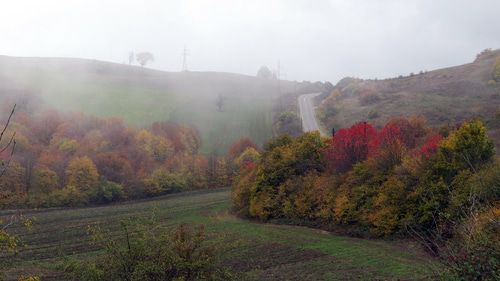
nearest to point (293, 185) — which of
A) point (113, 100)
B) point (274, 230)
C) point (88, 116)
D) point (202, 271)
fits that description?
point (274, 230)

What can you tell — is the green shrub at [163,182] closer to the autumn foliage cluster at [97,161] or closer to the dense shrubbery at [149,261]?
the autumn foliage cluster at [97,161]

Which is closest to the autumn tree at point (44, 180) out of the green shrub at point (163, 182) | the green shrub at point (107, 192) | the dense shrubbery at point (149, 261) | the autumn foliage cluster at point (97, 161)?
the autumn foliage cluster at point (97, 161)

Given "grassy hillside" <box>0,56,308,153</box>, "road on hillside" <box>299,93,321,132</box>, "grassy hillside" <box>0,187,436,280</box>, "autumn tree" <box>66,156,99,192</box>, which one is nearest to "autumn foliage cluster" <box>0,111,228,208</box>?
"autumn tree" <box>66,156,99,192</box>

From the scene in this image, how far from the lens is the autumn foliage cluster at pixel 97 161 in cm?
6919

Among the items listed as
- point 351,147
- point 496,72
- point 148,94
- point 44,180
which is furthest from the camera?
point 148,94

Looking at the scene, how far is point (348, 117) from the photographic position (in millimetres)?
89000

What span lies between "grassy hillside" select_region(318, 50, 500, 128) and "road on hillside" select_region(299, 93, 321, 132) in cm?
252

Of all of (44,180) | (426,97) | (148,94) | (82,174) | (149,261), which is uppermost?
(148,94)

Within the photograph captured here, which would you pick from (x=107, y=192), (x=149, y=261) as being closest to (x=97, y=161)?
(x=107, y=192)

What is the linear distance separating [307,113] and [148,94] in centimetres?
5103

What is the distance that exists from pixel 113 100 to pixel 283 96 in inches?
1888

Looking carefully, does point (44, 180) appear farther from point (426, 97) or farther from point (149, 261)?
point (426, 97)

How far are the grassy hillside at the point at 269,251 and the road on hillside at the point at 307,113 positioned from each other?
38.2 m

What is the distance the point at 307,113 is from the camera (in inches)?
4040
